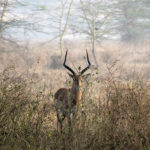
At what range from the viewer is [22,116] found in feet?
17.5

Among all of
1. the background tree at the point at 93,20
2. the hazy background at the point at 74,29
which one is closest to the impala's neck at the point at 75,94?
the hazy background at the point at 74,29

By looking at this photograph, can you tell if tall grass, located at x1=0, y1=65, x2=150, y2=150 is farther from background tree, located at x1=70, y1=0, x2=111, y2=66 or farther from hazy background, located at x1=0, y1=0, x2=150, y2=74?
background tree, located at x1=70, y1=0, x2=111, y2=66

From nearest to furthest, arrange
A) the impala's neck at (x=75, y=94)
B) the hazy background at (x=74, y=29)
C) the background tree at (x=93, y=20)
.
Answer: the impala's neck at (x=75, y=94), the hazy background at (x=74, y=29), the background tree at (x=93, y=20)

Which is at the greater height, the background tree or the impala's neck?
the background tree

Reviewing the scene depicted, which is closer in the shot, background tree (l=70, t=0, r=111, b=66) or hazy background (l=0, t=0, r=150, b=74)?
hazy background (l=0, t=0, r=150, b=74)

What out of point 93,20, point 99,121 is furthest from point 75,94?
point 93,20

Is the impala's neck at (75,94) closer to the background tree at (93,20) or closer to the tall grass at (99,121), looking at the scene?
the tall grass at (99,121)

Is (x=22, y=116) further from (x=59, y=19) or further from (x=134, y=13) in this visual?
(x=134, y=13)

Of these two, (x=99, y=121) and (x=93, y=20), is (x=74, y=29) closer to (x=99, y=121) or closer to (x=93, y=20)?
(x=93, y=20)

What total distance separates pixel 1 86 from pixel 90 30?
25.9m

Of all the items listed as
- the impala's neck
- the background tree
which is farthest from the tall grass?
the background tree

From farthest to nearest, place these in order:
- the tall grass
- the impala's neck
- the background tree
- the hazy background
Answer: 1. the background tree
2. the hazy background
3. the impala's neck
4. the tall grass

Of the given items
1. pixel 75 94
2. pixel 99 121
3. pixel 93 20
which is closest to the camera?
pixel 99 121

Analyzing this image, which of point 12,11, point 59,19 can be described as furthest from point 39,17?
point 12,11
